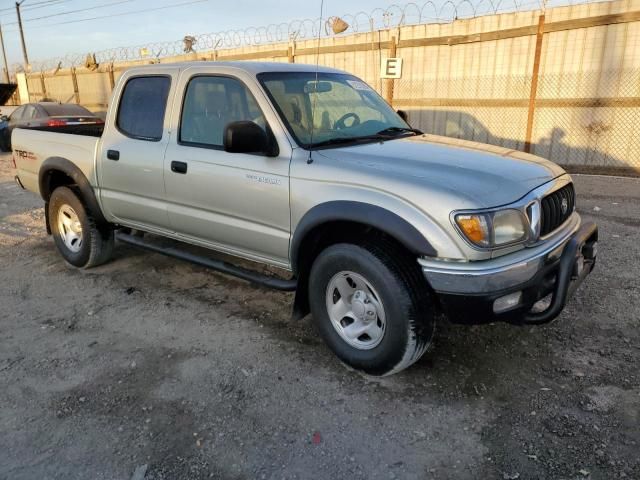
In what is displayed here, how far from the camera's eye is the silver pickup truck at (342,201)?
2803 millimetres

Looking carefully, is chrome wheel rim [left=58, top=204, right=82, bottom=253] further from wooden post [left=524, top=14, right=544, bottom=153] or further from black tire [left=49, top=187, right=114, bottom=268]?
wooden post [left=524, top=14, right=544, bottom=153]

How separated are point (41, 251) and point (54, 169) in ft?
4.41

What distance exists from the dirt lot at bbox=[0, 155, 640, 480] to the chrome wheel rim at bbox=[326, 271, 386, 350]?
254mm

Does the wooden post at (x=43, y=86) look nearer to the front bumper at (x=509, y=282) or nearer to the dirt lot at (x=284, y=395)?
the dirt lot at (x=284, y=395)

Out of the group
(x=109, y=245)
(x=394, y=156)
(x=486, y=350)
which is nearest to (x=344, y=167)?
(x=394, y=156)

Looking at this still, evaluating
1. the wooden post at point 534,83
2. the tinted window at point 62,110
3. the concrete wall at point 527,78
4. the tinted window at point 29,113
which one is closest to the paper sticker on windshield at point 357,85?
the concrete wall at point 527,78

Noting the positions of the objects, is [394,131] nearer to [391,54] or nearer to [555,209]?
[555,209]

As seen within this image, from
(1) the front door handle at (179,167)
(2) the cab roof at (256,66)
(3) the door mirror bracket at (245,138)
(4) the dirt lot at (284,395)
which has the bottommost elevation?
(4) the dirt lot at (284,395)

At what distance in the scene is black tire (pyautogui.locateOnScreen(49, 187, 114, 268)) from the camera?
203 inches

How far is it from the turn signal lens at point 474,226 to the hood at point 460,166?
3.7 inches

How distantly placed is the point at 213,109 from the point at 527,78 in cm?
817

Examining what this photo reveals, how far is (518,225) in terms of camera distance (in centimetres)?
286

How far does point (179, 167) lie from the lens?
399cm

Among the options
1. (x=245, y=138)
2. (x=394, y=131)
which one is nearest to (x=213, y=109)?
(x=245, y=138)
